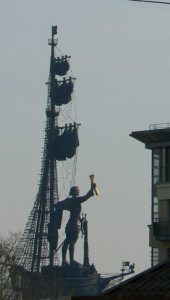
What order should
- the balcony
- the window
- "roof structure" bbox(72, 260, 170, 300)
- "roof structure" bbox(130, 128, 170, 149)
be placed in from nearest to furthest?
"roof structure" bbox(72, 260, 170, 300), the balcony, the window, "roof structure" bbox(130, 128, 170, 149)

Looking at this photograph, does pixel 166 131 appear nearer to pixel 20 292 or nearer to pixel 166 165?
pixel 166 165

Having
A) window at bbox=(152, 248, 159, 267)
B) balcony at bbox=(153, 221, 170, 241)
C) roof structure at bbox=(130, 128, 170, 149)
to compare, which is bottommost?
window at bbox=(152, 248, 159, 267)

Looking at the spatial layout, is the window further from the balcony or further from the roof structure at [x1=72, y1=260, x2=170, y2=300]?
the roof structure at [x1=72, y1=260, x2=170, y2=300]

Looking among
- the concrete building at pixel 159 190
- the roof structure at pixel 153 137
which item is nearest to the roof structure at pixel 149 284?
the concrete building at pixel 159 190

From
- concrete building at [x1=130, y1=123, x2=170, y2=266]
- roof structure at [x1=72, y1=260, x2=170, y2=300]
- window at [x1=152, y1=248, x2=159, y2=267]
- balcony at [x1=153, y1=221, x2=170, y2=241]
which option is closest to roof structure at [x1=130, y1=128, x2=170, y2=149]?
concrete building at [x1=130, y1=123, x2=170, y2=266]

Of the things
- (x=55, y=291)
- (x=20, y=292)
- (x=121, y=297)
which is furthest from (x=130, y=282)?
(x=55, y=291)

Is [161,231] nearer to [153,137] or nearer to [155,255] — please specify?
[155,255]

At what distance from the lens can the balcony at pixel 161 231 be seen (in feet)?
305

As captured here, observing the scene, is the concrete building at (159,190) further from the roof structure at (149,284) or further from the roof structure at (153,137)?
the roof structure at (149,284)

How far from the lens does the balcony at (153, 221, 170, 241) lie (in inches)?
3659

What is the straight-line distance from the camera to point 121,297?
2862cm

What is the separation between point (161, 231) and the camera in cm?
9406

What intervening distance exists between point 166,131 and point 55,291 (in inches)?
1945

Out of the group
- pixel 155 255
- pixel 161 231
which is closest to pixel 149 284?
pixel 161 231
